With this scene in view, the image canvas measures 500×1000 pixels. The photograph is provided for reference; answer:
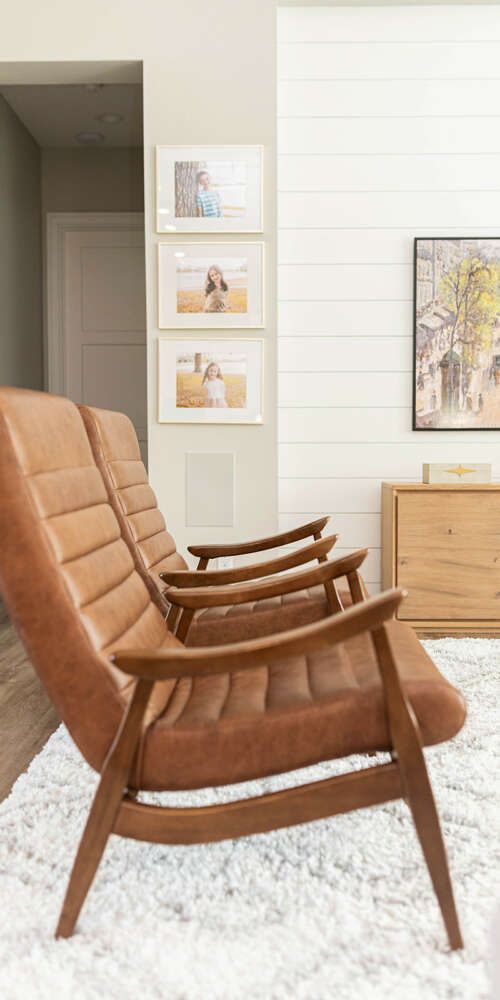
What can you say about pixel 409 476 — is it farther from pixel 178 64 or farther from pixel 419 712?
pixel 419 712

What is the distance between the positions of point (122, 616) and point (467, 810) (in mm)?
892

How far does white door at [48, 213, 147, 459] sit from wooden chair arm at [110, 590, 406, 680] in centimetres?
401

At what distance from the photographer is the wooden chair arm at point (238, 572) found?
2117 mm

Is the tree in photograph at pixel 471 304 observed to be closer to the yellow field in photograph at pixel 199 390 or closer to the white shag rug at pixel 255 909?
the yellow field in photograph at pixel 199 390

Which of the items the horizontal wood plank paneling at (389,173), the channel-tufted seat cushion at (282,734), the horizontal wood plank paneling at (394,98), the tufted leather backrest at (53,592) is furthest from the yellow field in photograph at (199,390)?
the channel-tufted seat cushion at (282,734)

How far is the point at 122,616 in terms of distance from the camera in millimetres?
1465

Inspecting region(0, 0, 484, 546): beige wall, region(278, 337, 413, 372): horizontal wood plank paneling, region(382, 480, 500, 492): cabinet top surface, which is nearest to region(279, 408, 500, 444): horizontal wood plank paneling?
region(278, 337, 413, 372): horizontal wood plank paneling

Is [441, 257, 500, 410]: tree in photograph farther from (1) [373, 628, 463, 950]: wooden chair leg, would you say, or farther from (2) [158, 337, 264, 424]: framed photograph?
(1) [373, 628, 463, 950]: wooden chair leg

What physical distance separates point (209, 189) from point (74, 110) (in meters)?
1.58

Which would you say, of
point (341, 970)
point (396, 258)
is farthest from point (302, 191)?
point (341, 970)

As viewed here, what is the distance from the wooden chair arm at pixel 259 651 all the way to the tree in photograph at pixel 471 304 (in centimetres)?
271

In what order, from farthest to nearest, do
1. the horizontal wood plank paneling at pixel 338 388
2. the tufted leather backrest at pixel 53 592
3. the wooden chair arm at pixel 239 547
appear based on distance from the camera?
the horizontal wood plank paneling at pixel 338 388 < the wooden chair arm at pixel 239 547 < the tufted leather backrest at pixel 53 592

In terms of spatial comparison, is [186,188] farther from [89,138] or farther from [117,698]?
[117,698]

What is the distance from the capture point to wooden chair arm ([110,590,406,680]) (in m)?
1.14
